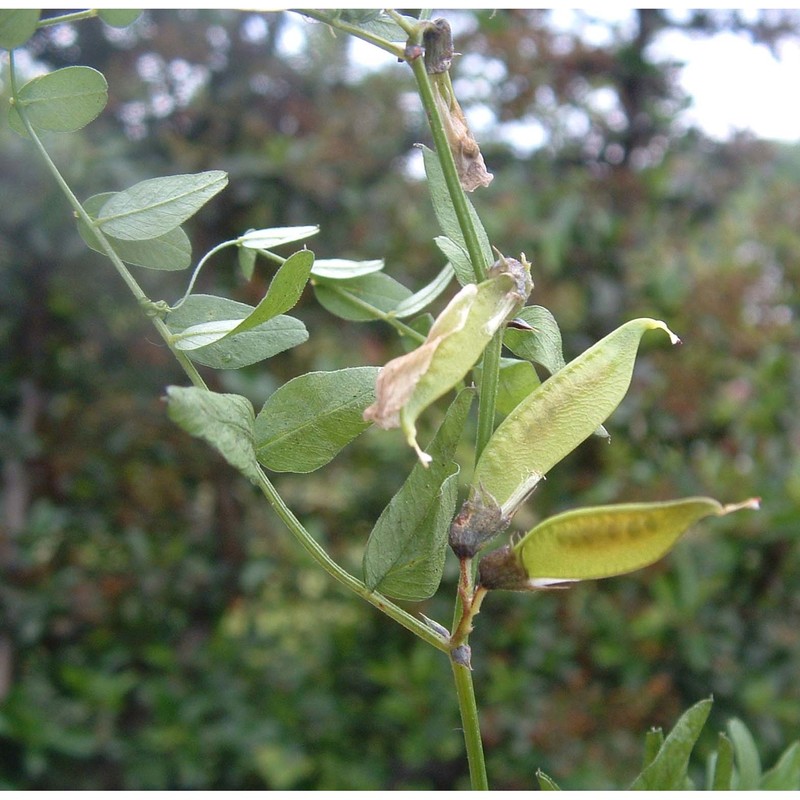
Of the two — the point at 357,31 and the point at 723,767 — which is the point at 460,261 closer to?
the point at 357,31

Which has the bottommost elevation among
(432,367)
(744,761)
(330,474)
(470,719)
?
(330,474)

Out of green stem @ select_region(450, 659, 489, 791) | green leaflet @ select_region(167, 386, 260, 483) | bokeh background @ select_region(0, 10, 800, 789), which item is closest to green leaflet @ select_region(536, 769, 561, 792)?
green stem @ select_region(450, 659, 489, 791)

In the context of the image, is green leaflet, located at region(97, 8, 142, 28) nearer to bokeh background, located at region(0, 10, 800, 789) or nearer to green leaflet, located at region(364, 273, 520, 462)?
green leaflet, located at region(364, 273, 520, 462)

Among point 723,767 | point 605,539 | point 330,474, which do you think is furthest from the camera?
point 330,474

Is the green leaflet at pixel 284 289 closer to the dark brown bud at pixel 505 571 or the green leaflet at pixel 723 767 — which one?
the dark brown bud at pixel 505 571

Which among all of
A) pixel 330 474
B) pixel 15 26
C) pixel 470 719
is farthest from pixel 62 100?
pixel 330 474
